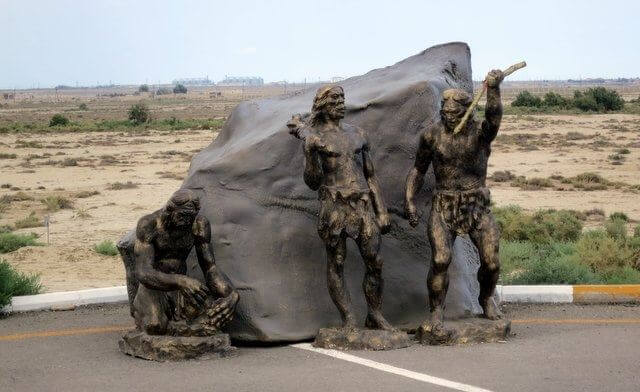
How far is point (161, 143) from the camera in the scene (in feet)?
135

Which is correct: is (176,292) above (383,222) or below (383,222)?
below

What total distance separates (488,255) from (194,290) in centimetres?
251

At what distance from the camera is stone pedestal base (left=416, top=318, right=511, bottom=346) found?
872 centimetres

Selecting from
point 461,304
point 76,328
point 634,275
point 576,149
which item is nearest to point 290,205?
point 461,304

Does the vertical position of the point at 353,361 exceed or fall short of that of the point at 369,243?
it falls short

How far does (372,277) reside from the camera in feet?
28.9

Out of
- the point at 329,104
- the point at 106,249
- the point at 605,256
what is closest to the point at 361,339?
the point at 329,104

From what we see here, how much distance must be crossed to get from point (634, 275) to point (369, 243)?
458 cm

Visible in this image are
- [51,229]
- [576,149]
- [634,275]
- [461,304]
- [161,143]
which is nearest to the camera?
[461,304]

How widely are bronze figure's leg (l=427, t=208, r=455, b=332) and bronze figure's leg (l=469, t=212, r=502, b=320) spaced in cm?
29

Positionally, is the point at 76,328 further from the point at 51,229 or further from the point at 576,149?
the point at 576,149

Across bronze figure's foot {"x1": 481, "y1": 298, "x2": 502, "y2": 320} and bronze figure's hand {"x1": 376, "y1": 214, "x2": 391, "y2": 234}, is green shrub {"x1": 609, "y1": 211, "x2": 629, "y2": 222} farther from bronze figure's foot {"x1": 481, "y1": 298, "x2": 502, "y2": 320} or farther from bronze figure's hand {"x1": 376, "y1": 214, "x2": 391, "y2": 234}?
bronze figure's hand {"x1": 376, "y1": 214, "x2": 391, "y2": 234}

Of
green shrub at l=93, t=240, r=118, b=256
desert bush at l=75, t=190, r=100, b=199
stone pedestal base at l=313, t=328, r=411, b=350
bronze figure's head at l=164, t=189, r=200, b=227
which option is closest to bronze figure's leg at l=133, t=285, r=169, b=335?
bronze figure's head at l=164, t=189, r=200, b=227

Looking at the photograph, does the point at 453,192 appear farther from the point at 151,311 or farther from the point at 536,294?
the point at 151,311
